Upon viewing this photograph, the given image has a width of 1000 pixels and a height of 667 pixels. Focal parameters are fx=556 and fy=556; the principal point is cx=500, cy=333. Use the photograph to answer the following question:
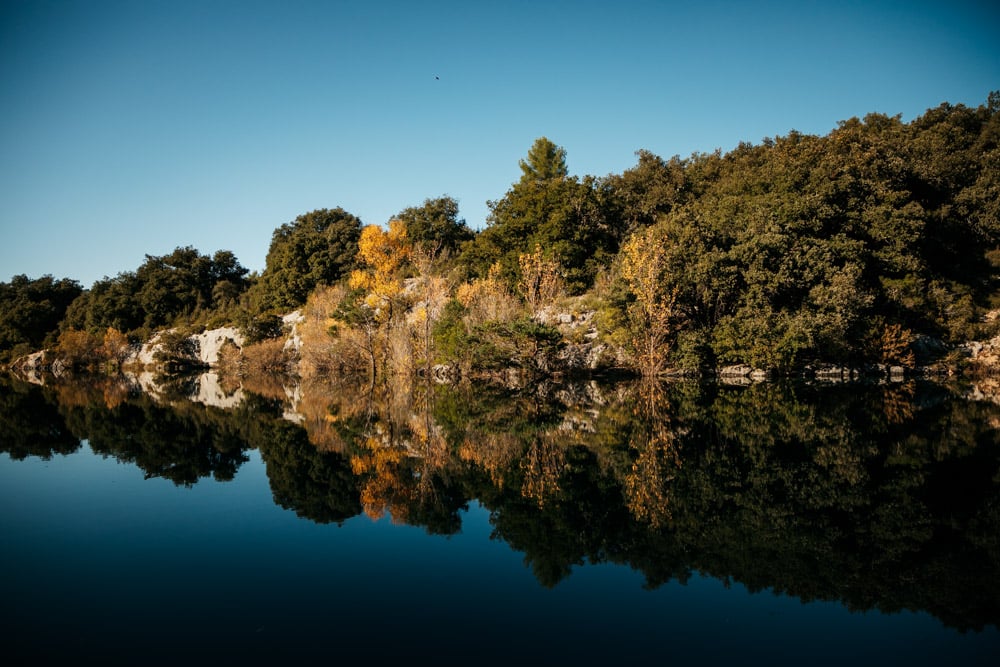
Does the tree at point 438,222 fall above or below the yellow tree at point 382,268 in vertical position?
above

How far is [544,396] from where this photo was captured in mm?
22719

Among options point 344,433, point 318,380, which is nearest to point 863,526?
point 344,433

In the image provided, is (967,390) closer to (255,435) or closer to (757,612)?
(757,612)

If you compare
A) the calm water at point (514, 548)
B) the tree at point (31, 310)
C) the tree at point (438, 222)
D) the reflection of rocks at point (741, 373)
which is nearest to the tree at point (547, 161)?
the tree at point (438, 222)

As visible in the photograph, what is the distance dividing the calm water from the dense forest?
54.1 ft

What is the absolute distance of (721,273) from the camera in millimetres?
30484

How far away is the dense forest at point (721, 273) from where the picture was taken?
3020 cm

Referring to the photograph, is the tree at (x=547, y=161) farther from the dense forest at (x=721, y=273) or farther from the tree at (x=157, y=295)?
the tree at (x=157, y=295)

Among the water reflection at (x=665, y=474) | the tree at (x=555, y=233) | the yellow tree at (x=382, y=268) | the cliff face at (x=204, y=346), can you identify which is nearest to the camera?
the water reflection at (x=665, y=474)

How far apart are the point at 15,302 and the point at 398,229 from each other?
6450cm

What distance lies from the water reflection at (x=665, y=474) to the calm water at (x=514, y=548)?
5cm

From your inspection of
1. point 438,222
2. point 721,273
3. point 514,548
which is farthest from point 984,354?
point 438,222

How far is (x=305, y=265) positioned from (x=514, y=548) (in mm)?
55953

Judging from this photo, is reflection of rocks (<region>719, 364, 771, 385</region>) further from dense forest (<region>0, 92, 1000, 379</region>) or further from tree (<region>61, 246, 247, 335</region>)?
tree (<region>61, 246, 247, 335</region>)
